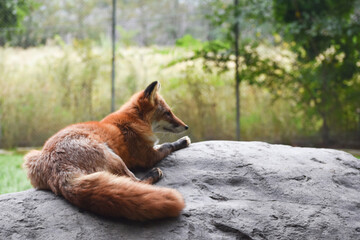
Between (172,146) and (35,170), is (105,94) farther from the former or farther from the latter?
(35,170)

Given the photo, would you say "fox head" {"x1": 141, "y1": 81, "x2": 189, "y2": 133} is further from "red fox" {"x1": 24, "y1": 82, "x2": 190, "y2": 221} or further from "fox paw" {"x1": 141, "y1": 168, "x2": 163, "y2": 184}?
"fox paw" {"x1": 141, "y1": 168, "x2": 163, "y2": 184}

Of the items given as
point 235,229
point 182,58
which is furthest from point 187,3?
point 235,229

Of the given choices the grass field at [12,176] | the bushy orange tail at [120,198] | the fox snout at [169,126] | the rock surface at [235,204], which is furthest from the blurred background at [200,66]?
the bushy orange tail at [120,198]

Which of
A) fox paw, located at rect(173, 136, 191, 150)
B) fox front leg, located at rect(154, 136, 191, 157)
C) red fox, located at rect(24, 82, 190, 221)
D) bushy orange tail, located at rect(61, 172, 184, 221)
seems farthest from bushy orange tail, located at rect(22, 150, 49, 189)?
fox paw, located at rect(173, 136, 191, 150)

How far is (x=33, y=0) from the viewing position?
9039mm

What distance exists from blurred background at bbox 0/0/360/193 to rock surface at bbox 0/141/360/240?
408 centimetres

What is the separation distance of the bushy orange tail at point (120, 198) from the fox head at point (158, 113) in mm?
1209

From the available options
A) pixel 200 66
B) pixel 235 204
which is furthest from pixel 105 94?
pixel 235 204

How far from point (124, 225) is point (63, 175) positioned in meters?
0.60

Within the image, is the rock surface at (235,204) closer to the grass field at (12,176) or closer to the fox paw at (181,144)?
the fox paw at (181,144)

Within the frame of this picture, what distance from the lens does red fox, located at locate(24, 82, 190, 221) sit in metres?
2.26

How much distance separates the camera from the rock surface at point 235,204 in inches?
89.0

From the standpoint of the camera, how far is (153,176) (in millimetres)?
2906

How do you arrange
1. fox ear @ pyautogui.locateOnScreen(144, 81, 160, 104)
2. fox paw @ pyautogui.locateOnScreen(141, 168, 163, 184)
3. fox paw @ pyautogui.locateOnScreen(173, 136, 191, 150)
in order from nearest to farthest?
fox paw @ pyautogui.locateOnScreen(141, 168, 163, 184), fox ear @ pyautogui.locateOnScreen(144, 81, 160, 104), fox paw @ pyautogui.locateOnScreen(173, 136, 191, 150)
